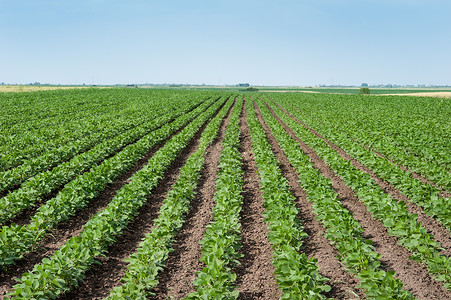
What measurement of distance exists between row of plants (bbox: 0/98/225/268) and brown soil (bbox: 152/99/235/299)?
2.67 meters

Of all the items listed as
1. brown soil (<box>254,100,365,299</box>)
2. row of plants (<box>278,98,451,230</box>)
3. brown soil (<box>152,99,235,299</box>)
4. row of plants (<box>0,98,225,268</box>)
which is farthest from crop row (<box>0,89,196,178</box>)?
row of plants (<box>278,98,451,230</box>)

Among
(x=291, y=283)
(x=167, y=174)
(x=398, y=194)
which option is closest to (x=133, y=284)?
(x=291, y=283)

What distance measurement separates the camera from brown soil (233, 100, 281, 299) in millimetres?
4730

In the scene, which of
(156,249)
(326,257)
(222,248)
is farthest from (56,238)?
(326,257)

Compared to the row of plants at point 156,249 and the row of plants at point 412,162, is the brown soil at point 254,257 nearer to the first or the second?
the row of plants at point 156,249

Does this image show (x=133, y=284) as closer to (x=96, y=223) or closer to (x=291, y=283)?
(x=96, y=223)

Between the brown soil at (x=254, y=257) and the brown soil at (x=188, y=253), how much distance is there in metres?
0.89

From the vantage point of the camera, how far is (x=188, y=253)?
571 centimetres

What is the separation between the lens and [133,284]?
420cm

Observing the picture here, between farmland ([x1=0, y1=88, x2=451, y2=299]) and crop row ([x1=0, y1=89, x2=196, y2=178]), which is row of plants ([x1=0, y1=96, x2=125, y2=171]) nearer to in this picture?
crop row ([x1=0, y1=89, x2=196, y2=178])

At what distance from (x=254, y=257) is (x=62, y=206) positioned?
4687 mm

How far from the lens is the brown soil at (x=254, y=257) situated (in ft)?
15.5

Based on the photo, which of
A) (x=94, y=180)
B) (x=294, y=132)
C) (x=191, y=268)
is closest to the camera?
(x=191, y=268)

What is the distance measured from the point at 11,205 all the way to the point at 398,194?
11017 mm
